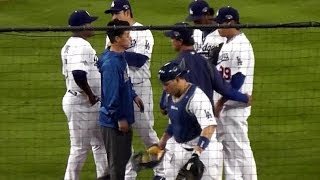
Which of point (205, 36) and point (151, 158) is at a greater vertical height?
point (205, 36)

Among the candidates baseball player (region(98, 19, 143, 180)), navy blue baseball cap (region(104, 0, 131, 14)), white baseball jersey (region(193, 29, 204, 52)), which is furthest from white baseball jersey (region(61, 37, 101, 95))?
white baseball jersey (region(193, 29, 204, 52))

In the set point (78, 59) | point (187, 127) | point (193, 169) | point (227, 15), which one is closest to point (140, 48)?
point (78, 59)

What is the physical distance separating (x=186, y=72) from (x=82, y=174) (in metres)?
2.44

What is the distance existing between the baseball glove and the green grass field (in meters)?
1.41

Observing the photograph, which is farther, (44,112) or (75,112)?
(44,112)

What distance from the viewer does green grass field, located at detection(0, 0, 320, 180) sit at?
370 inches

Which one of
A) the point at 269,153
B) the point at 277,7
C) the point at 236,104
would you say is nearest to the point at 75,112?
the point at 236,104

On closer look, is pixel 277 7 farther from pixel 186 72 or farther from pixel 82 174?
pixel 186 72

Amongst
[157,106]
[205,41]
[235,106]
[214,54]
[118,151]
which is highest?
[205,41]

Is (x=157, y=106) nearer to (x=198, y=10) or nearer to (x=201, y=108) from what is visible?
(x=198, y=10)

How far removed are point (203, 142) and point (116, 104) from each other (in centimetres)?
128

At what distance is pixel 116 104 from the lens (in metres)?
7.84

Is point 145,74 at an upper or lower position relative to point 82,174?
upper

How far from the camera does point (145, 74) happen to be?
898cm
